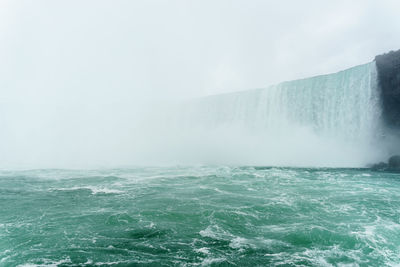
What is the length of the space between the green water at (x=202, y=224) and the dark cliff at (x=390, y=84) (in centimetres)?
1231

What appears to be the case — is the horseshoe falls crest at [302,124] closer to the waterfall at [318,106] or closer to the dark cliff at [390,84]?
the waterfall at [318,106]

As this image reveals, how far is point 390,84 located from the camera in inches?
1104

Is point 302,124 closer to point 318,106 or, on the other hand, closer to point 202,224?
point 318,106

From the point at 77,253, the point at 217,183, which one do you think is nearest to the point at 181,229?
the point at 77,253

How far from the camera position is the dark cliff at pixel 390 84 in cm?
2770

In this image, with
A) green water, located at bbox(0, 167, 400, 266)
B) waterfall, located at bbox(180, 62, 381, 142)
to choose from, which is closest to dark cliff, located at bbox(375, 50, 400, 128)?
waterfall, located at bbox(180, 62, 381, 142)

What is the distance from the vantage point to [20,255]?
8719 mm

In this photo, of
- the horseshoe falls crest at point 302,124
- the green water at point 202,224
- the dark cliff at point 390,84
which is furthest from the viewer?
the horseshoe falls crest at point 302,124

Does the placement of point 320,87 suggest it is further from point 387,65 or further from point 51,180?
point 51,180

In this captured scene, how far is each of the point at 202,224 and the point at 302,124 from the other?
25.4 m

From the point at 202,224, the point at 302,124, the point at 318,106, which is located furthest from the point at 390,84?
the point at 202,224

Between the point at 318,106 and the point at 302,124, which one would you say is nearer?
the point at 318,106

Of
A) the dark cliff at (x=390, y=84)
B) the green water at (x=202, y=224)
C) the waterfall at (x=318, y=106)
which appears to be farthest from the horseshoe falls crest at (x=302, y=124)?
the green water at (x=202, y=224)

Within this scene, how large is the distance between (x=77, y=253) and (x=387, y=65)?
31116 mm
